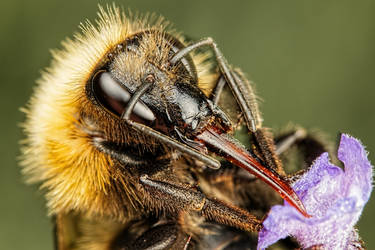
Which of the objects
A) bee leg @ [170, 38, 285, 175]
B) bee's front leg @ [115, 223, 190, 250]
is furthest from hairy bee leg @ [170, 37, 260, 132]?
bee's front leg @ [115, 223, 190, 250]

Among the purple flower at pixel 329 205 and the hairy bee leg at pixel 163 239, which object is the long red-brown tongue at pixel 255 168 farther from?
the hairy bee leg at pixel 163 239

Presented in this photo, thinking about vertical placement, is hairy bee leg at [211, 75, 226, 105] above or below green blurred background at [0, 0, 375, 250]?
below

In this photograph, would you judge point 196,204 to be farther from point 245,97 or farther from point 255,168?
point 245,97

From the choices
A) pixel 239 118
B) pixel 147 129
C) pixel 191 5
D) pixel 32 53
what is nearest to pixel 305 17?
pixel 191 5

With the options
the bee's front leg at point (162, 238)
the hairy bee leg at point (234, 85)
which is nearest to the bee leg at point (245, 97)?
the hairy bee leg at point (234, 85)

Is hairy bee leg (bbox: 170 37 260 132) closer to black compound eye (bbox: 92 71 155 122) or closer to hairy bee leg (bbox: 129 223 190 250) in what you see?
black compound eye (bbox: 92 71 155 122)

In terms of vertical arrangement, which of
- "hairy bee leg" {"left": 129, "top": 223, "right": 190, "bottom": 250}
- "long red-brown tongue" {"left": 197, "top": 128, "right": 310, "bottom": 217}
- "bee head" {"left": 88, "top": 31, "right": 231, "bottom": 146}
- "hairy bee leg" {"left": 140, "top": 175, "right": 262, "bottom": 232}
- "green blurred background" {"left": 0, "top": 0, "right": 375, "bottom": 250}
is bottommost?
"hairy bee leg" {"left": 129, "top": 223, "right": 190, "bottom": 250}

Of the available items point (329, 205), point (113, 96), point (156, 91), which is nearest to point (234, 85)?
point (156, 91)

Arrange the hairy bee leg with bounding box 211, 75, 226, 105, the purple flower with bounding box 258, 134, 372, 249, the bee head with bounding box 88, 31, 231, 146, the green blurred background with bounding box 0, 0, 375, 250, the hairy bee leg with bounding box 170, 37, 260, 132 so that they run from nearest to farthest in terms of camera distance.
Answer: the purple flower with bounding box 258, 134, 372, 249 → the bee head with bounding box 88, 31, 231, 146 → the hairy bee leg with bounding box 170, 37, 260, 132 → the hairy bee leg with bounding box 211, 75, 226, 105 → the green blurred background with bounding box 0, 0, 375, 250
